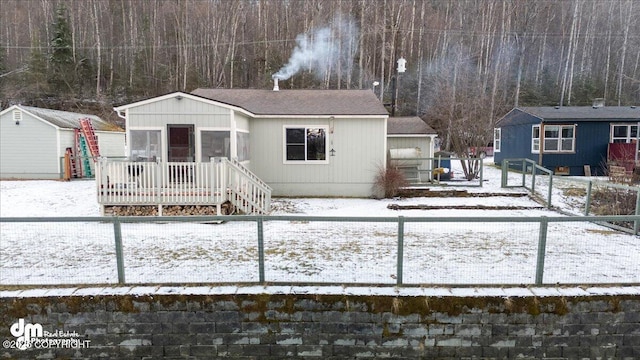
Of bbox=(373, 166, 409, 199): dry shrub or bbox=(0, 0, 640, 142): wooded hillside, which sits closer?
bbox=(373, 166, 409, 199): dry shrub

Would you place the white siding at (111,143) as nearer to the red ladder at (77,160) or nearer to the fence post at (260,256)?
the red ladder at (77,160)

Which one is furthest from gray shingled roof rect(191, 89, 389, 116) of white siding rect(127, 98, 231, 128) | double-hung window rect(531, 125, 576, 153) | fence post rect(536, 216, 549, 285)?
double-hung window rect(531, 125, 576, 153)

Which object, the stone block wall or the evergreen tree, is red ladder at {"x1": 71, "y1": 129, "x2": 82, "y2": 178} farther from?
the evergreen tree

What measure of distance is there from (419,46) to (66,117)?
31.2m

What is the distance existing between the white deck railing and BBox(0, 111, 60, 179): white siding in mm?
9280

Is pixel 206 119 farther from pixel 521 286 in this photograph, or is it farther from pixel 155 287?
pixel 521 286

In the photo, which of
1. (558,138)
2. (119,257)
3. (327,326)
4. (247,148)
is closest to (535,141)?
(558,138)

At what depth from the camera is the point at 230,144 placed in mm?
9812

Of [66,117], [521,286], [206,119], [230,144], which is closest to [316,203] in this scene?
[230,144]

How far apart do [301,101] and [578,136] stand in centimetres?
1339

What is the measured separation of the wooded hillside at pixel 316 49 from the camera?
35.1 metres

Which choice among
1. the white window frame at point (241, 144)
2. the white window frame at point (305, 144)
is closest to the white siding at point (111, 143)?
the white window frame at point (241, 144)

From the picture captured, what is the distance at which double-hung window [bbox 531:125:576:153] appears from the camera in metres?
18.2

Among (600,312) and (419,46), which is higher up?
(419,46)
